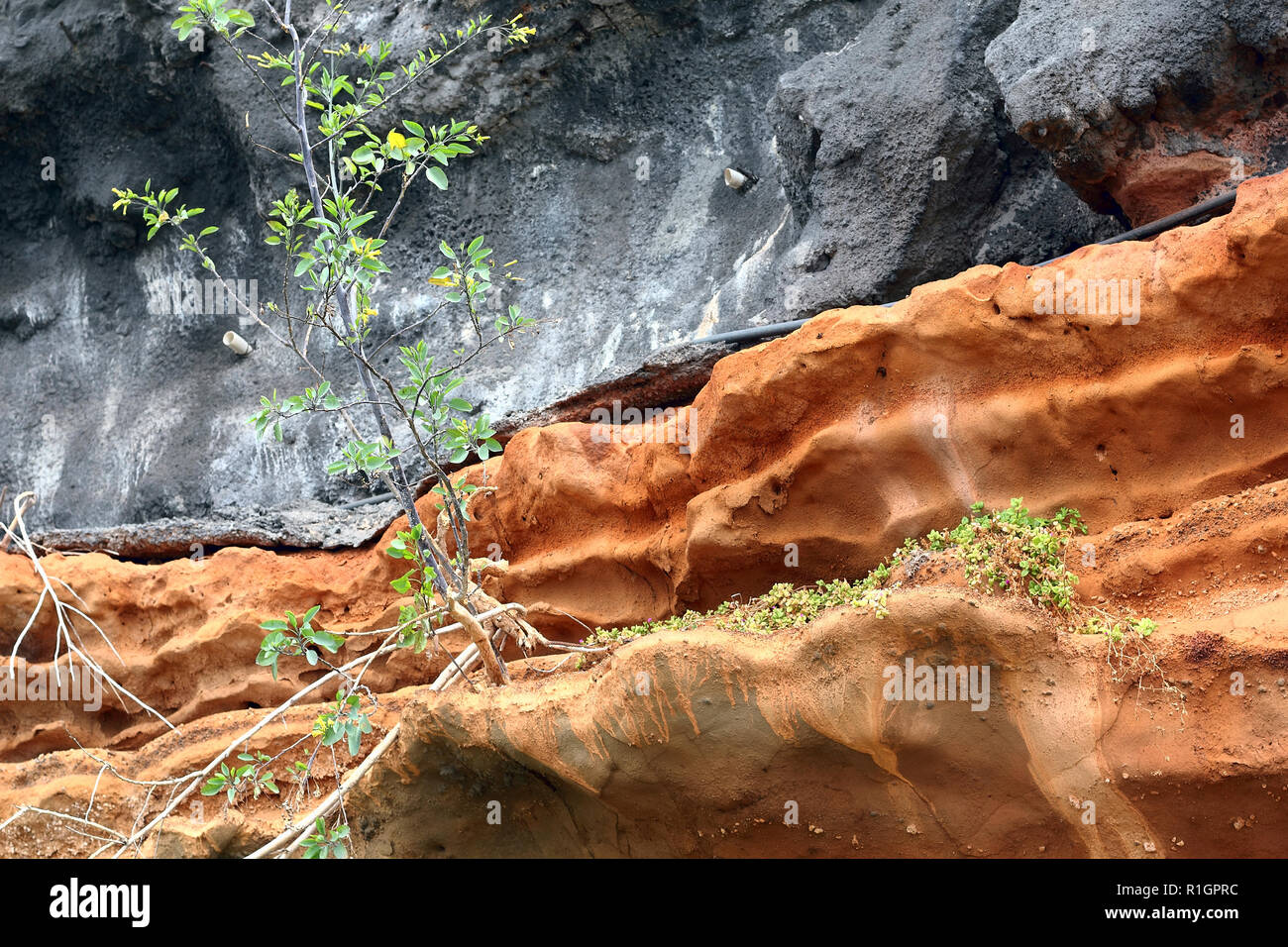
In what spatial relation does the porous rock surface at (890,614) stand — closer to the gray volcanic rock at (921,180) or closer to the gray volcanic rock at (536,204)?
the gray volcanic rock at (536,204)

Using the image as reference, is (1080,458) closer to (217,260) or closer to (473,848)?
(473,848)

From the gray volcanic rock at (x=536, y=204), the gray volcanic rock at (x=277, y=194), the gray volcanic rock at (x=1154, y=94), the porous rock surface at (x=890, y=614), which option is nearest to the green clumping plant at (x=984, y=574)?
the porous rock surface at (x=890, y=614)

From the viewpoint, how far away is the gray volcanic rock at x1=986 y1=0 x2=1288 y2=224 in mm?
5695

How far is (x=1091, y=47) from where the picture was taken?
19.3 ft

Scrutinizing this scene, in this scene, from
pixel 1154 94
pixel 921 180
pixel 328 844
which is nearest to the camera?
pixel 328 844

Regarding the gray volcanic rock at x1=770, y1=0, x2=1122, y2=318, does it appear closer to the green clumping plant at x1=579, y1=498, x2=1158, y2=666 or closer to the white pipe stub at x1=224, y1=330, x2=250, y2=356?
the green clumping plant at x1=579, y1=498, x2=1158, y2=666

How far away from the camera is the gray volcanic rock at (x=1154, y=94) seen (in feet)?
18.7

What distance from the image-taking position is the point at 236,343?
966 cm

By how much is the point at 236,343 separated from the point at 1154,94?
6.54 metres

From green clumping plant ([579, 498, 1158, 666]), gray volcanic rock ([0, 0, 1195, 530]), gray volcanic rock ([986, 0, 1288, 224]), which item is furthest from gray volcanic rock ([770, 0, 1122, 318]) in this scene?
green clumping plant ([579, 498, 1158, 666])

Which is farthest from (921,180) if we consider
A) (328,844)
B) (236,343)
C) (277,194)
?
(236,343)

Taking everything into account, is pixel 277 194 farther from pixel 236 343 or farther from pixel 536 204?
pixel 536 204

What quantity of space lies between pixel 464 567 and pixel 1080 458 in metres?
2.41

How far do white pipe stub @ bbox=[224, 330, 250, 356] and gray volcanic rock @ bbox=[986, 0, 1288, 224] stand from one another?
590cm
